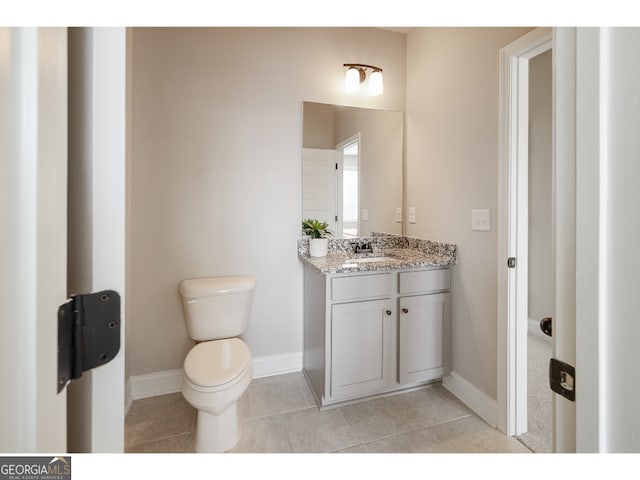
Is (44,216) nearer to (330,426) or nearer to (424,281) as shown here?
(330,426)

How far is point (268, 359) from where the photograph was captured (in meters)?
2.25

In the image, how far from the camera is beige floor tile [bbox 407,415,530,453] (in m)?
1.54

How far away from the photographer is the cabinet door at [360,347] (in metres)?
1.81

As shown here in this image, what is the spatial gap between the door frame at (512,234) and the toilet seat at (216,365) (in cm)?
140

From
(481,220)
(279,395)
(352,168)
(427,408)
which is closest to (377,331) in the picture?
(427,408)

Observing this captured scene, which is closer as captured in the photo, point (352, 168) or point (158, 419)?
→ point (158, 419)

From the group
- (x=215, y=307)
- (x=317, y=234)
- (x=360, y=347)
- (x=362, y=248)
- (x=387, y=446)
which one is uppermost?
(x=317, y=234)

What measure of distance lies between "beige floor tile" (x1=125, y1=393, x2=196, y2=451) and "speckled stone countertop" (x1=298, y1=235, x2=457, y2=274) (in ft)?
3.84

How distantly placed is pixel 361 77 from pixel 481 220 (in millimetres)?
1424

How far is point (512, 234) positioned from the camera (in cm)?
161

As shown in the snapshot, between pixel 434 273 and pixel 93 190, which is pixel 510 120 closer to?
pixel 434 273

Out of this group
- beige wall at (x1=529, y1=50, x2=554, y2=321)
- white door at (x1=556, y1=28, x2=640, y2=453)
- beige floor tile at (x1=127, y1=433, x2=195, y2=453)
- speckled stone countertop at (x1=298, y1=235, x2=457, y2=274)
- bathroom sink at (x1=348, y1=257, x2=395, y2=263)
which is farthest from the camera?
beige wall at (x1=529, y1=50, x2=554, y2=321)

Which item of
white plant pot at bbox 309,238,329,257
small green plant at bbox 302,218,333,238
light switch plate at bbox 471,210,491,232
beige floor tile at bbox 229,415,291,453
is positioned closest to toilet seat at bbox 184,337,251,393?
beige floor tile at bbox 229,415,291,453

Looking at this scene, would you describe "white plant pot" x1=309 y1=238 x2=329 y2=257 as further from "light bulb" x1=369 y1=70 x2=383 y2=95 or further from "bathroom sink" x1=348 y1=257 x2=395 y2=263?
"light bulb" x1=369 y1=70 x2=383 y2=95
